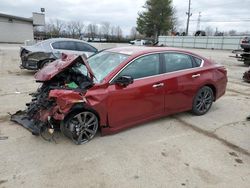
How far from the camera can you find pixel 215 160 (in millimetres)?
3686

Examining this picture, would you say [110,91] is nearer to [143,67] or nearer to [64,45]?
[143,67]

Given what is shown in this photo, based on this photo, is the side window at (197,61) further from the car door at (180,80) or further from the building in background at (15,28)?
the building in background at (15,28)

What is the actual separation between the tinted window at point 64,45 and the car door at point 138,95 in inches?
246

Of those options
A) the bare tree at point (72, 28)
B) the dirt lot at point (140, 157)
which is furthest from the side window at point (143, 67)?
the bare tree at point (72, 28)

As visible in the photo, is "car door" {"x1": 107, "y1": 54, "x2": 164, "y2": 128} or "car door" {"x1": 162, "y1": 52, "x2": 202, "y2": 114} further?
"car door" {"x1": 162, "y1": 52, "x2": 202, "y2": 114}

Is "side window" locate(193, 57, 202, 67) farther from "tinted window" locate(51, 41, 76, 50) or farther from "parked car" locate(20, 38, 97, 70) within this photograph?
"tinted window" locate(51, 41, 76, 50)

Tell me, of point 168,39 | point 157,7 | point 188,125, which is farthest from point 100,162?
point 157,7

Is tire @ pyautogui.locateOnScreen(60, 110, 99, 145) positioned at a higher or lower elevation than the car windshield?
lower

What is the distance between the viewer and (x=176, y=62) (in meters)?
5.04

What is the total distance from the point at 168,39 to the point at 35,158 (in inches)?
1673

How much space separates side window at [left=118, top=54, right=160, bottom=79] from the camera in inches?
171

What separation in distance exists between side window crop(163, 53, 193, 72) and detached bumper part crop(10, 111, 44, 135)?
2516mm

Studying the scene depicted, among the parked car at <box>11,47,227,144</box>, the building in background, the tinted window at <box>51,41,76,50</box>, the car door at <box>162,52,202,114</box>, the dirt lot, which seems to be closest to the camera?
the dirt lot

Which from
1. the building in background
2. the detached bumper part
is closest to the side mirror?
the detached bumper part
